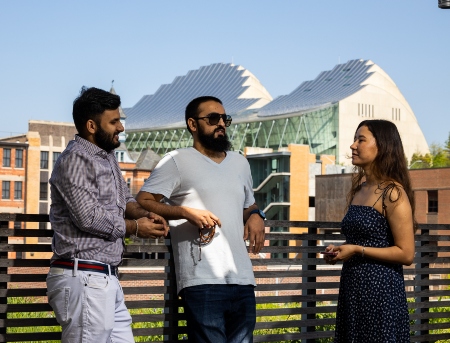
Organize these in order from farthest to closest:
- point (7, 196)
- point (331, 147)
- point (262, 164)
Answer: point (331, 147), point (262, 164), point (7, 196)

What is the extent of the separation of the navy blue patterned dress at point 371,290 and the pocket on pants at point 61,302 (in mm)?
1646

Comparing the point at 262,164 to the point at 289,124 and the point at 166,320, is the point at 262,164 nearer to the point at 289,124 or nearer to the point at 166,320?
the point at 289,124

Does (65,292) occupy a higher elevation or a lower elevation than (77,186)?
lower

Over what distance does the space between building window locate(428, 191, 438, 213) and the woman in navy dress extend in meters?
65.1

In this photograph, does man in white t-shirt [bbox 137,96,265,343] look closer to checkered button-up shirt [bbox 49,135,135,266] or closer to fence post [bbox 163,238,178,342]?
checkered button-up shirt [bbox 49,135,135,266]

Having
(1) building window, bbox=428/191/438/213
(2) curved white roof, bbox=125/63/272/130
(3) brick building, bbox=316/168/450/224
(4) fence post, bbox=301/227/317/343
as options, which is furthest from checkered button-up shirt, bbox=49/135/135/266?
(2) curved white roof, bbox=125/63/272/130

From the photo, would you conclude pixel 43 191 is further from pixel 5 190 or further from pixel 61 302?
pixel 61 302

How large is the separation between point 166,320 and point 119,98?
254cm

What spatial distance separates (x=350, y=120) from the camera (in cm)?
12769

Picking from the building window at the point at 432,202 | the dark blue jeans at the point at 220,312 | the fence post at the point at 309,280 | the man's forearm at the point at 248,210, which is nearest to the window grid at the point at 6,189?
the building window at the point at 432,202

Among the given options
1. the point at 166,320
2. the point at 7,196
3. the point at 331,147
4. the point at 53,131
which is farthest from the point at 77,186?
the point at 331,147

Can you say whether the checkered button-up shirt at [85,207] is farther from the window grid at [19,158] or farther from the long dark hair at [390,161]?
the window grid at [19,158]

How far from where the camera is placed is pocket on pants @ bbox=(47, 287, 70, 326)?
441 centimetres

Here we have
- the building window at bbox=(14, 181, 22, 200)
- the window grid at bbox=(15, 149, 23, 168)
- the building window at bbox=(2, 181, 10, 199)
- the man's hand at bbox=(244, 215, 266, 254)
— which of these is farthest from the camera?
the window grid at bbox=(15, 149, 23, 168)
